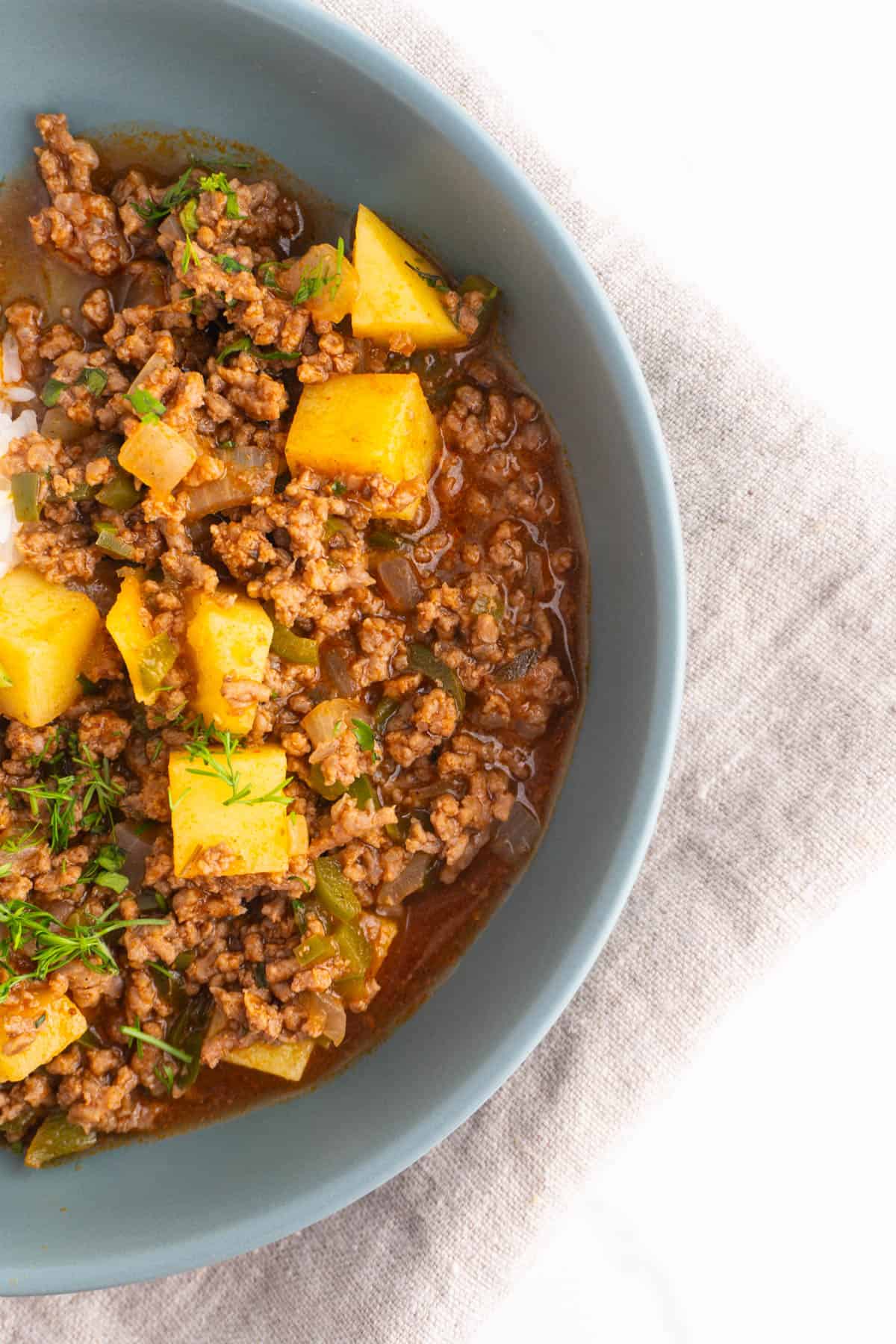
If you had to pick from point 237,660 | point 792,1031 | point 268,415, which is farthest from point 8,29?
point 792,1031

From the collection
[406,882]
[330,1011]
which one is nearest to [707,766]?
[406,882]

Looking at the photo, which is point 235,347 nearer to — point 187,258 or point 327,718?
point 187,258

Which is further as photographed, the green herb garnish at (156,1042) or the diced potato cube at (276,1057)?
the diced potato cube at (276,1057)

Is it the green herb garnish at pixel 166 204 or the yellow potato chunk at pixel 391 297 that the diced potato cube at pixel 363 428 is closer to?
the yellow potato chunk at pixel 391 297

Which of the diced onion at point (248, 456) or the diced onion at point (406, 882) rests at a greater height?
the diced onion at point (248, 456)

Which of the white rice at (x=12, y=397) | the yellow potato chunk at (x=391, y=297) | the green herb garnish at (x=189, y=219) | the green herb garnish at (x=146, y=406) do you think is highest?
the yellow potato chunk at (x=391, y=297)

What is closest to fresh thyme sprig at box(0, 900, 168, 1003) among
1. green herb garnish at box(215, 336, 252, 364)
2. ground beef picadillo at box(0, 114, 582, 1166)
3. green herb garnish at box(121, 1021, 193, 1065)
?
ground beef picadillo at box(0, 114, 582, 1166)

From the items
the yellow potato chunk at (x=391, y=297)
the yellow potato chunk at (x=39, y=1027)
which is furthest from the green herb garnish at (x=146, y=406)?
the yellow potato chunk at (x=39, y=1027)
